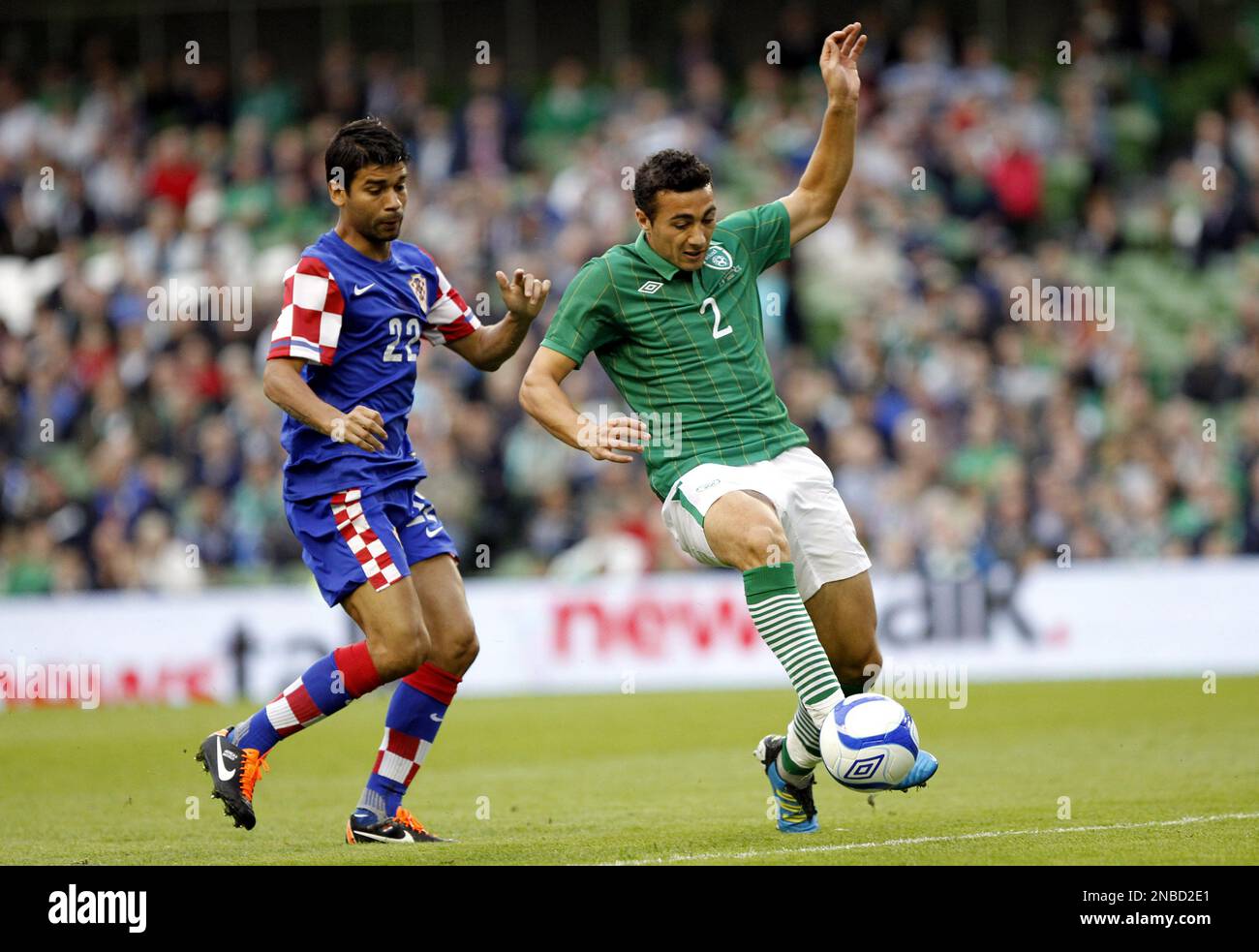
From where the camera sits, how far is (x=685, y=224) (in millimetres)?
7426

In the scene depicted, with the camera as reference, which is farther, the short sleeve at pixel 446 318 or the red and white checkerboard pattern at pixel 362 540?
the short sleeve at pixel 446 318

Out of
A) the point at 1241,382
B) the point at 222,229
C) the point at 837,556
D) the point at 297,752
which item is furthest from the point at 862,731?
the point at 222,229

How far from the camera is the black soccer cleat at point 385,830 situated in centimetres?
759

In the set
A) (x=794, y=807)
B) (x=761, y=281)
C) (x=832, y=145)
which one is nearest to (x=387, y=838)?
(x=794, y=807)

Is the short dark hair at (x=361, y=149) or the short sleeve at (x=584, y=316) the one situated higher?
the short dark hair at (x=361, y=149)

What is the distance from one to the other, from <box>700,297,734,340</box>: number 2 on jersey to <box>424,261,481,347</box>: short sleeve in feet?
3.68

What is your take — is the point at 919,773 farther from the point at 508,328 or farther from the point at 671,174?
the point at 508,328

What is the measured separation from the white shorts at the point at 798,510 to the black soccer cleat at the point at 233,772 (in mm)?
1937

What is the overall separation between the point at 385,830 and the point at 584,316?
7.44ft

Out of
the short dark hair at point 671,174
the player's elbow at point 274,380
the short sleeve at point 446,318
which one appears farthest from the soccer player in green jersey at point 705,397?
the player's elbow at point 274,380

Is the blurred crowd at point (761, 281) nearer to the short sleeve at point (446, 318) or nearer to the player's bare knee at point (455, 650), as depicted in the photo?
the short sleeve at point (446, 318)

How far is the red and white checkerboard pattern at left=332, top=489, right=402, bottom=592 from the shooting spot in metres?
7.48
